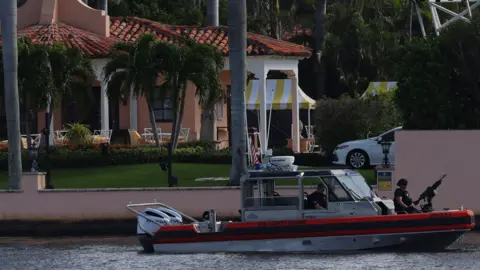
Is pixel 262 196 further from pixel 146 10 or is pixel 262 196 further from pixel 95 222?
pixel 146 10

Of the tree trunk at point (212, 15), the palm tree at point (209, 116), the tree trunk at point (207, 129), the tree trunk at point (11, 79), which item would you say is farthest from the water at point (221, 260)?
the tree trunk at point (212, 15)

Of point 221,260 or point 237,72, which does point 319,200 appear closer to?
point 221,260

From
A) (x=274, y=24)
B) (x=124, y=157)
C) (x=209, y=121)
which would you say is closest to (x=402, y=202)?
(x=124, y=157)

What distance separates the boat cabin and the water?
0.80 m

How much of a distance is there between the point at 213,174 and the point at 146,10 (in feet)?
69.4

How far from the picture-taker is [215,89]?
3891 centimetres

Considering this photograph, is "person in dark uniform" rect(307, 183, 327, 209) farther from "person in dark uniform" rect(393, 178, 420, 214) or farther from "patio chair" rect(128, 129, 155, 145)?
"patio chair" rect(128, 129, 155, 145)

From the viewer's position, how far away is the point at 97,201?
3080 cm

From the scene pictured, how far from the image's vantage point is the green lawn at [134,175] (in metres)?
33.4

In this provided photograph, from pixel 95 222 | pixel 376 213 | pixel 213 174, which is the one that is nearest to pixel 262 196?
pixel 376 213

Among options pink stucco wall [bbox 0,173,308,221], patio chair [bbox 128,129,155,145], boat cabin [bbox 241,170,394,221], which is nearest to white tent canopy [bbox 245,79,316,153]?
patio chair [bbox 128,129,155,145]

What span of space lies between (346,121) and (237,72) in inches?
408

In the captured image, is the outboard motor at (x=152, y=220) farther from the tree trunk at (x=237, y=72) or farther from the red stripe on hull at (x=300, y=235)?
the tree trunk at (x=237, y=72)

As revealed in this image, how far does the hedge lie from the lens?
1496 inches
